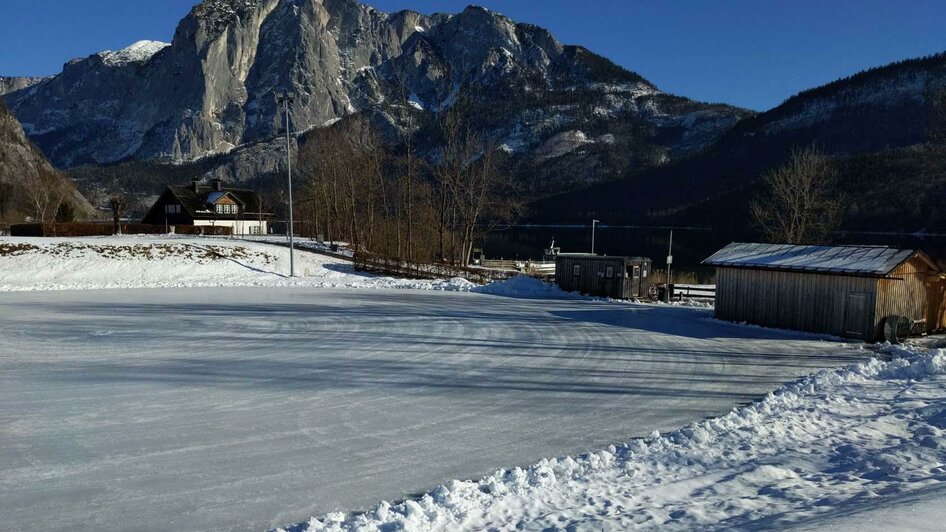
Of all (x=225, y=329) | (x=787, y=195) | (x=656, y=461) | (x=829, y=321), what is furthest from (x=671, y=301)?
(x=656, y=461)

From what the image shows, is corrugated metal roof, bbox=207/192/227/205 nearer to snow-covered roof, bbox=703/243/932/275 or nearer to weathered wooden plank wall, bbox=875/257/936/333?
snow-covered roof, bbox=703/243/932/275

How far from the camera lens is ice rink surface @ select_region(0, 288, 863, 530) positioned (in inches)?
295

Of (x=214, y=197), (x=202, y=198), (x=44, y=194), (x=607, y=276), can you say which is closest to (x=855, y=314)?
(x=607, y=276)

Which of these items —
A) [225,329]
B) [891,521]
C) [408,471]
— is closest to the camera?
[891,521]

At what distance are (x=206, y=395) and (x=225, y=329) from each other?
26.6 ft

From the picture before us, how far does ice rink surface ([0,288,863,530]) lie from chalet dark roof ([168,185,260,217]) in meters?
60.8

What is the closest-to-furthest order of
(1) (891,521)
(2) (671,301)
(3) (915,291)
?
(1) (891,521), (3) (915,291), (2) (671,301)

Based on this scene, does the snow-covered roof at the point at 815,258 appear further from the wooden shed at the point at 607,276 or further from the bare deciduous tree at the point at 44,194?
the bare deciduous tree at the point at 44,194

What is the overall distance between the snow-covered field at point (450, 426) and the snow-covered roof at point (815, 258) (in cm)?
276

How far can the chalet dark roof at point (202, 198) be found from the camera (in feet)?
261

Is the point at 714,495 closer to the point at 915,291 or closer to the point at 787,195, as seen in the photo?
the point at 915,291

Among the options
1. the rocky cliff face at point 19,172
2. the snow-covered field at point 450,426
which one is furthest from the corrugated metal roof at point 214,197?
the snow-covered field at point 450,426

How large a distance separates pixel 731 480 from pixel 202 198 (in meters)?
86.5

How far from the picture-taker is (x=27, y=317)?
21.0 metres
